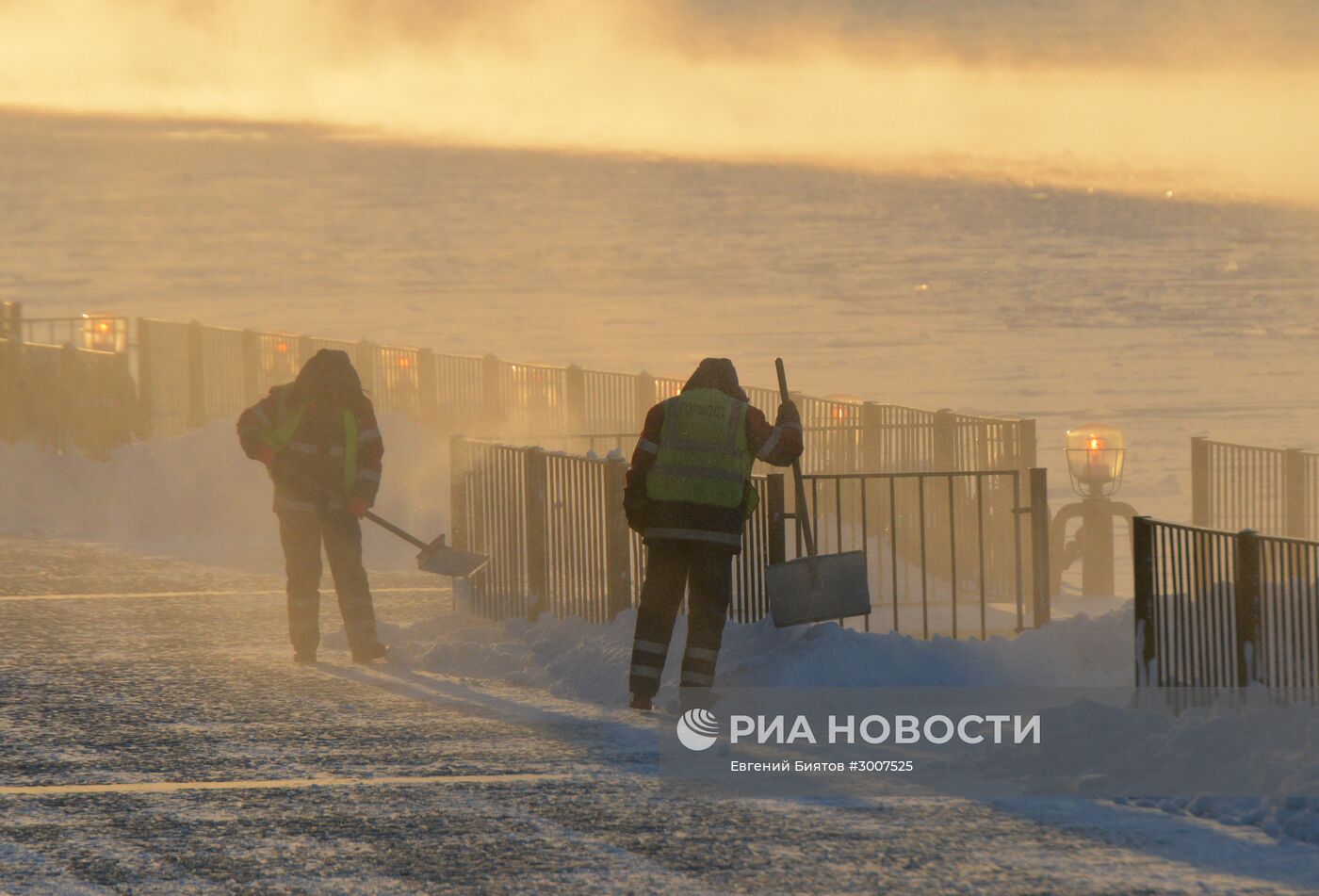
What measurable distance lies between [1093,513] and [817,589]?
8.39 m

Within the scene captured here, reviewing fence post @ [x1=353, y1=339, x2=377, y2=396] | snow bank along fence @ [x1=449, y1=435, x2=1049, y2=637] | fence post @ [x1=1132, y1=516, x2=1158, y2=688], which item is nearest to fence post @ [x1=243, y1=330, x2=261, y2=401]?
fence post @ [x1=353, y1=339, x2=377, y2=396]

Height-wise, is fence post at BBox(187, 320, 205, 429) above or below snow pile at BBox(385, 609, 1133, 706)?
above

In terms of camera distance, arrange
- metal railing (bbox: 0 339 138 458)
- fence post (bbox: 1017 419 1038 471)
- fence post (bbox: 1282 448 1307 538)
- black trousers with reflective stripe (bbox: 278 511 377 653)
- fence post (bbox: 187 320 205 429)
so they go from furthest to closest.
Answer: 1. fence post (bbox: 187 320 205 429)
2. metal railing (bbox: 0 339 138 458)
3. fence post (bbox: 1017 419 1038 471)
4. fence post (bbox: 1282 448 1307 538)
5. black trousers with reflective stripe (bbox: 278 511 377 653)

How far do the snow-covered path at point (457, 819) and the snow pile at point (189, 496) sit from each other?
8.14 m

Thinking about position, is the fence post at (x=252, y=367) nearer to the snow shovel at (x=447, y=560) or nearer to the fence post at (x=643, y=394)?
the fence post at (x=643, y=394)

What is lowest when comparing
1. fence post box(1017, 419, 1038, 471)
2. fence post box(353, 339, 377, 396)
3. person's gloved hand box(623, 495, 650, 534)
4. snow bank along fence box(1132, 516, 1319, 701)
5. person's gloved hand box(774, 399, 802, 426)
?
Result: snow bank along fence box(1132, 516, 1319, 701)

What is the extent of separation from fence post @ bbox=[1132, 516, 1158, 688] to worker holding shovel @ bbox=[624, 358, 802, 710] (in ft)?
5.82

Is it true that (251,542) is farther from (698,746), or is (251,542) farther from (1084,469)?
(698,746)

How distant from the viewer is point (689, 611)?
10797 mm

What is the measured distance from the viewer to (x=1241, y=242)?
15425 cm

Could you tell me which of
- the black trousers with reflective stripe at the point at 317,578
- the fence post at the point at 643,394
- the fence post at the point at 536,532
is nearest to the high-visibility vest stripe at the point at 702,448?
the black trousers with reflective stripe at the point at 317,578

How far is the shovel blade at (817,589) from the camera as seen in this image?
11086 millimetres

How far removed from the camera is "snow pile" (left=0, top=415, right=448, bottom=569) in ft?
65.1

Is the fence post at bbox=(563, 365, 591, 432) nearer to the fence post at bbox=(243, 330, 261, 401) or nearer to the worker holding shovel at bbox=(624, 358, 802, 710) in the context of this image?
the fence post at bbox=(243, 330, 261, 401)
